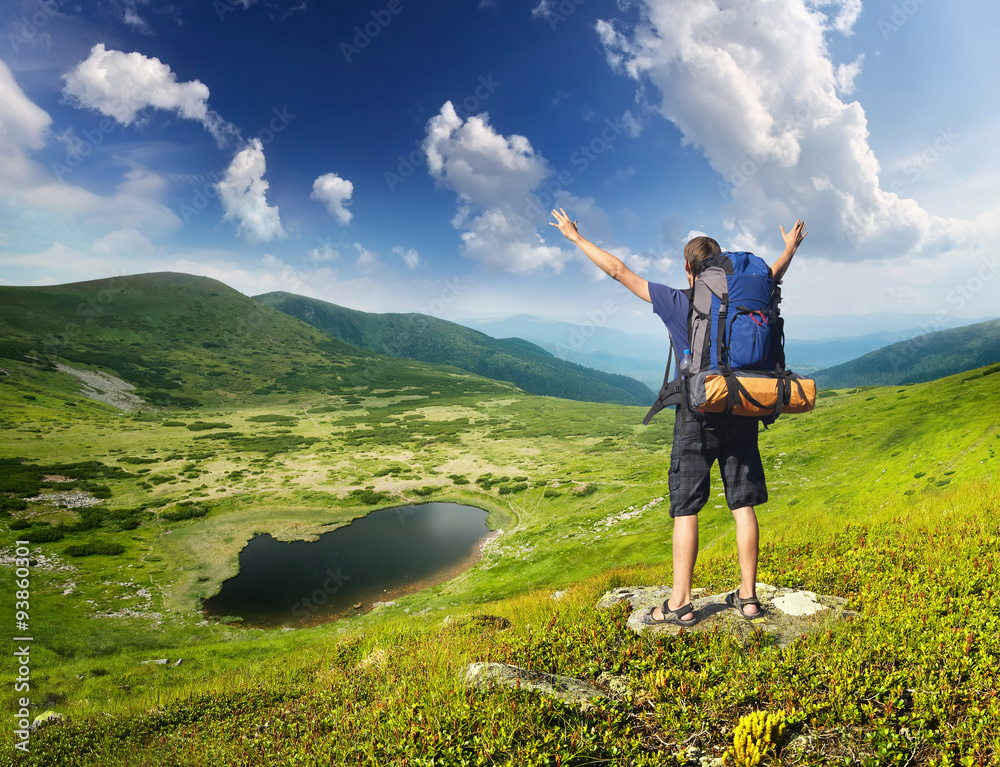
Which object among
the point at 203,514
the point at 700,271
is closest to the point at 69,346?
the point at 203,514

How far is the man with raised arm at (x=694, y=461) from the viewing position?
5.82 m

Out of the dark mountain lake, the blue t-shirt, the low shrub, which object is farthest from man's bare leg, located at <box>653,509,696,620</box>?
the low shrub

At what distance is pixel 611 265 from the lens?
224 inches

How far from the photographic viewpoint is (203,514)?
44.8 metres

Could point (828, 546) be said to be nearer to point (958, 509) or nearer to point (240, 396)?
point (958, 509)

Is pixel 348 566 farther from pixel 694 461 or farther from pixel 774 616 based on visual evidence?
pixel 694 461

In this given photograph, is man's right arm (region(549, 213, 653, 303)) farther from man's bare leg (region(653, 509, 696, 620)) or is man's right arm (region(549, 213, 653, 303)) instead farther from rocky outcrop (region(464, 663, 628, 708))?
rocky outcrop (region(464, 663, 628, 708))

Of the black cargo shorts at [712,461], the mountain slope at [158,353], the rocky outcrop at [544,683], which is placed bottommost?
the rocky outcrop at [544,683]

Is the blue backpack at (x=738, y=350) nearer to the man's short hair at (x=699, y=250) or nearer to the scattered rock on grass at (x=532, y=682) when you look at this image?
the man's short hair at (x=699, y=250)

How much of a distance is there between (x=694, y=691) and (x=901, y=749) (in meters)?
1.74

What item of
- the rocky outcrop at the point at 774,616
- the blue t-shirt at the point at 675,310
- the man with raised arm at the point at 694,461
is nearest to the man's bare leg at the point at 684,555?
the man with raised arm at the point at 694,461

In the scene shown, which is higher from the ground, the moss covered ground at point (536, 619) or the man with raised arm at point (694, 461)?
the man with raised arm at point (694, 461)

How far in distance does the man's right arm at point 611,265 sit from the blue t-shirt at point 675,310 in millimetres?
147

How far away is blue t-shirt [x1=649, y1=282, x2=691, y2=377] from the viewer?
19.2 ft
